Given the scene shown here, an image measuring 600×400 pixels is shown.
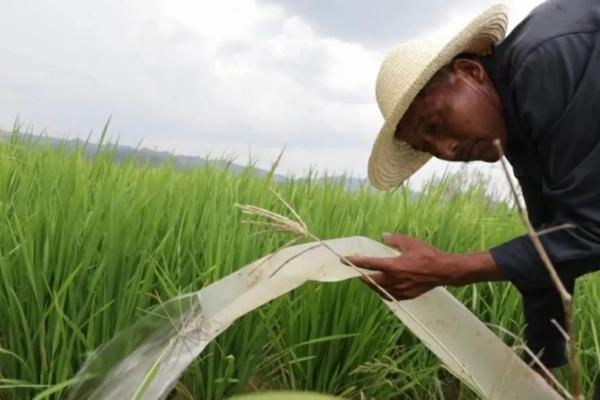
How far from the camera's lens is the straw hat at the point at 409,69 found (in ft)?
4.88

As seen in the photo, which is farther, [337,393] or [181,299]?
[337,393]

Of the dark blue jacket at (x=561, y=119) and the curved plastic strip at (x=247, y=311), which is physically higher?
the dark blue jacket at (x=561, y=119)

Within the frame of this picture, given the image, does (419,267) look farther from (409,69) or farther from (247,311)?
(409,69)

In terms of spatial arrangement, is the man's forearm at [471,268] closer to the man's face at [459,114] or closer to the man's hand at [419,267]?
the man's hand at [419,267]

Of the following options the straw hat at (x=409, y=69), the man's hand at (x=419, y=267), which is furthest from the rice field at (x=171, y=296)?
the straw hat at (x=409, y=69)

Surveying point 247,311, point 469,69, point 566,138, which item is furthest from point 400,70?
point 247,311

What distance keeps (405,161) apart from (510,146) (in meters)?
0.27

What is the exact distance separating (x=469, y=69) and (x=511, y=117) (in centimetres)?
13

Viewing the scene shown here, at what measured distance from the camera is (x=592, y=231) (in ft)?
4.64

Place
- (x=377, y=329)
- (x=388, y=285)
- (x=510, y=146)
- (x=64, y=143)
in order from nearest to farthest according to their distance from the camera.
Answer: (x=388, y=285) < (x=510, y=146) < (x=377, y=329) < (x=64, y=143)

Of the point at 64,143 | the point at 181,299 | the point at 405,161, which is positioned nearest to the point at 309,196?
the point at 405,161

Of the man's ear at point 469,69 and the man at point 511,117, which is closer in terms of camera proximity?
the man at point 511,117

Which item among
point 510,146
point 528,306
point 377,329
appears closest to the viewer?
point 510,146

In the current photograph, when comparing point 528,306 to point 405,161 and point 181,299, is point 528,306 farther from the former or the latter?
point 181,299
